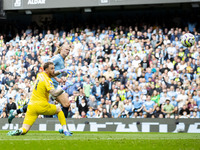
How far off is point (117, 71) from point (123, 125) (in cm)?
421

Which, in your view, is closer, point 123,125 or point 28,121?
point 28,121

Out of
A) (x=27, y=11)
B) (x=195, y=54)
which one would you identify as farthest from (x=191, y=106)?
(x=27, y=11)

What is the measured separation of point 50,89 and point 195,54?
1221cm

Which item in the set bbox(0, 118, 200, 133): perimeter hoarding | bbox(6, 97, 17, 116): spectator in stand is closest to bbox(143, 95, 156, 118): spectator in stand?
bbox(0, 118, 200, 133): perimeter hoarding

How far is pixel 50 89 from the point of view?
400 inches

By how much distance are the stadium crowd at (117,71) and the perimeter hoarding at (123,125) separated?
0.97 metres

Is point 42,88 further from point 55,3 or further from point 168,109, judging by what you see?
point 55,3

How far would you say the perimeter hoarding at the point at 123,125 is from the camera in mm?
16797

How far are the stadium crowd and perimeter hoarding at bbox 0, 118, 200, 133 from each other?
0.97 metres

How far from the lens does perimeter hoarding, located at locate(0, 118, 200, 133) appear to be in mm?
16797

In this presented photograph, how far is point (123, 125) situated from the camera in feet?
57.6

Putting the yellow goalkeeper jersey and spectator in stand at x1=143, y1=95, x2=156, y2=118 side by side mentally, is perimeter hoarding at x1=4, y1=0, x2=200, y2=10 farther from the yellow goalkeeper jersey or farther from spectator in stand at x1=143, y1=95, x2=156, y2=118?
the yellow goalkeeper jersey

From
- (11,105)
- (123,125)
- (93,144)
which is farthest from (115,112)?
(93,144)

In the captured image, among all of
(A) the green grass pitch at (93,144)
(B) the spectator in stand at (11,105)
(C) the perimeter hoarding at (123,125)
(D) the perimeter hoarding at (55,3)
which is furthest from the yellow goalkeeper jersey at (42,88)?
(D) the perimeter hoarding at (55,3)
